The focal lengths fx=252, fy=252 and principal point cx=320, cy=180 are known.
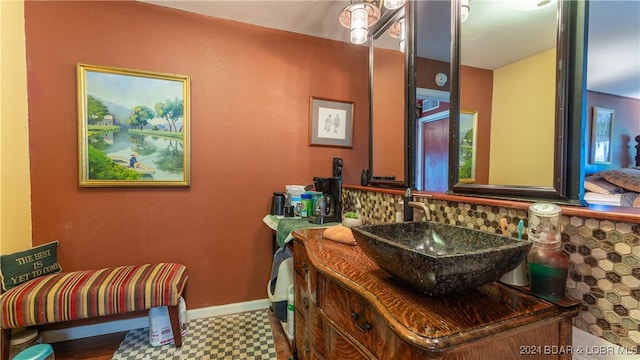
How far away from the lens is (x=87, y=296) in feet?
4.68

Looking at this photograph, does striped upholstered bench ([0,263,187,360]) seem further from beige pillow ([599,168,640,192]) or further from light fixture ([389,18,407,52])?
beige pillow ([599,168,640,192])

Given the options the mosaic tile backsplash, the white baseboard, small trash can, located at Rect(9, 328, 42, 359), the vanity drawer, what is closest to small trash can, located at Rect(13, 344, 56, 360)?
small trash can, located at Rect(9, 328, 42, 359)

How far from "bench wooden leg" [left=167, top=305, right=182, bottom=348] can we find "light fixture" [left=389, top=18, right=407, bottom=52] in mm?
2151

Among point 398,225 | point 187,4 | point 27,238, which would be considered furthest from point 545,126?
point 27,238

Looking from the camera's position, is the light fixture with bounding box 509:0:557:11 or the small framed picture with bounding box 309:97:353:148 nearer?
the light fixture with bounding box 509:0:557:11

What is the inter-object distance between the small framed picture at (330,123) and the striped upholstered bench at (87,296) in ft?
4.94

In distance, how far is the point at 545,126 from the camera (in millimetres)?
846

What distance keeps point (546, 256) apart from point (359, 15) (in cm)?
156

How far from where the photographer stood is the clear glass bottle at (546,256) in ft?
2.19

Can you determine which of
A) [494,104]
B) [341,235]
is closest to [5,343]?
[341,235]

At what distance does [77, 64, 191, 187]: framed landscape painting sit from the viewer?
1708mm

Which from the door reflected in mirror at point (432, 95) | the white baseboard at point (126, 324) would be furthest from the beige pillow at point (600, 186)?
the white baseboard at point (126, 324)

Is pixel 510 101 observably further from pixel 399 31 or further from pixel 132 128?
pixel 132 128

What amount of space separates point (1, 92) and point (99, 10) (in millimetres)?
786
